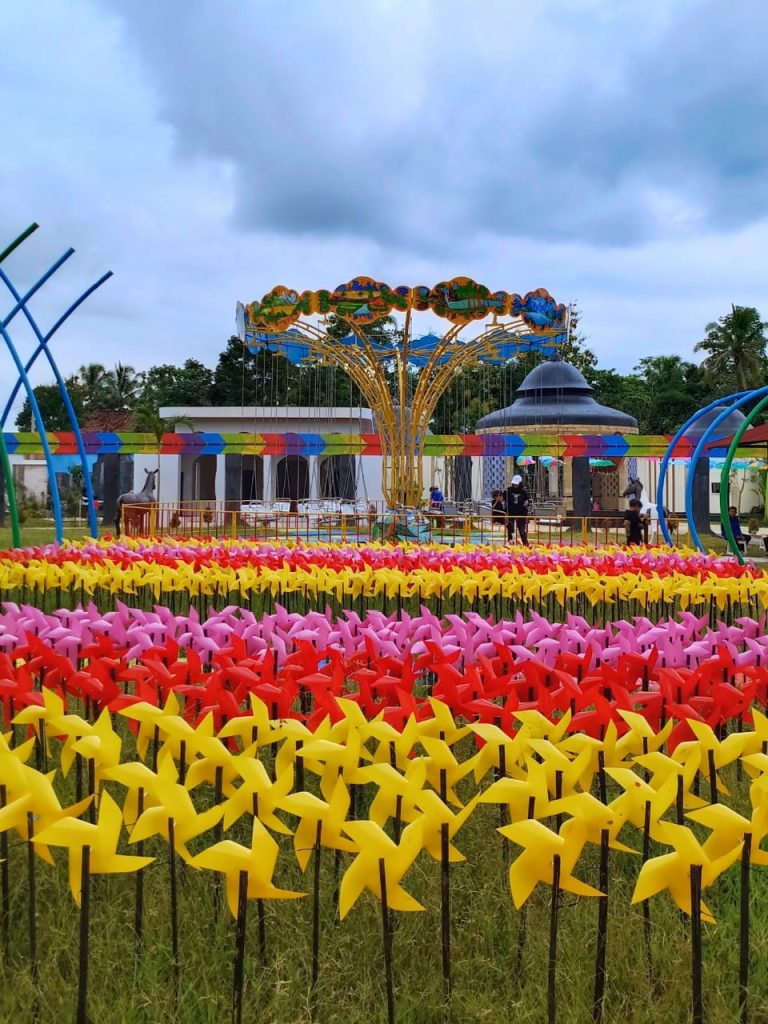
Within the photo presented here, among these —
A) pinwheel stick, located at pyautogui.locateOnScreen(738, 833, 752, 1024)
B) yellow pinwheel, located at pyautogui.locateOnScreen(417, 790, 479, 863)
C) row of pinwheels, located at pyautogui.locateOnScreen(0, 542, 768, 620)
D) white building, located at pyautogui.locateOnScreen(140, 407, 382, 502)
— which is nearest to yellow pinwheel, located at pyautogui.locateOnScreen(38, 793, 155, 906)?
yellow pinwheel, located at pyautogui.locateOnScreen(417, 790, 479, 863)

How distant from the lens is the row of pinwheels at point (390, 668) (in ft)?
9.77

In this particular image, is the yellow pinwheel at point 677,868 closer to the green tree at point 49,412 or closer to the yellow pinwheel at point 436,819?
the yellow pinwheel at point 436,819

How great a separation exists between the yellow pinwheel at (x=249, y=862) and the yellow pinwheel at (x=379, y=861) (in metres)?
0.14

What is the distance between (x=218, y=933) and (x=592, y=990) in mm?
975

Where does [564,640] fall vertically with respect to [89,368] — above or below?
below

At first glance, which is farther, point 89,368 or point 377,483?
point 89,368

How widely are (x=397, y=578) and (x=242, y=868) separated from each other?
15.3 feet

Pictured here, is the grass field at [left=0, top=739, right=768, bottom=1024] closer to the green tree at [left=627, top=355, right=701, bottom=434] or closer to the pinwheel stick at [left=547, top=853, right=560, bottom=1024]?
the pinwheel stick at [left=547, top=853, right=560, bottom=1024]

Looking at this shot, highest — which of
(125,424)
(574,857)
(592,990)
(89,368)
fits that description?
(89,368)

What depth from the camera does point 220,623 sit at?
13.8 ft

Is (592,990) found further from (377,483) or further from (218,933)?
(377,483)

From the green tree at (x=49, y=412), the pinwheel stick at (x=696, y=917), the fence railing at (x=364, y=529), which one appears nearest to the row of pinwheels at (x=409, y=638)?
the pinwheel stick at (x=696, y=917)

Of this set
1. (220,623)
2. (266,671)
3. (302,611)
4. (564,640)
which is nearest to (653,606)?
(302,611)

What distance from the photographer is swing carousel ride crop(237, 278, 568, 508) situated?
1422 cm
